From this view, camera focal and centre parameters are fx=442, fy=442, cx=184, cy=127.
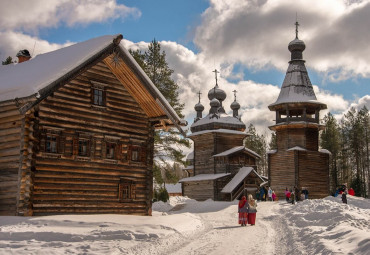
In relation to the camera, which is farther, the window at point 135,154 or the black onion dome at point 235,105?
the black onion dome at point 235,105

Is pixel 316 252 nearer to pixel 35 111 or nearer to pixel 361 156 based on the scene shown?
pixel 35 111

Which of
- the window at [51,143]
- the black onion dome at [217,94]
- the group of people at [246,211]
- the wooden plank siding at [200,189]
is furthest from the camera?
the black onion dome at [217,94]

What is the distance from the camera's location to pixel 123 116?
2214 cm

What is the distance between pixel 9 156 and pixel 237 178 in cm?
3193

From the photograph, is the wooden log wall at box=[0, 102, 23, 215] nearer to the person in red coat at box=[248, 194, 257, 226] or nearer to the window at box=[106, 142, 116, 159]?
the window at box=[106, 142, 116, 159]

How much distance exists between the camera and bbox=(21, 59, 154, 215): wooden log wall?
61.1ft

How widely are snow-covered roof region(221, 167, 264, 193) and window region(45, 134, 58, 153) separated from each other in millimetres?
28457

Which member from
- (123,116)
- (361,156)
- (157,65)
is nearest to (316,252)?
(123,116)

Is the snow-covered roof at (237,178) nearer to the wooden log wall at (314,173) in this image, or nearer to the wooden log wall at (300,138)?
the wooden log wall at (300,138)

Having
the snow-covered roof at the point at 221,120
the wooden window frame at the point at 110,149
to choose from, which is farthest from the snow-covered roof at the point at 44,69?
the snow-covered roof at the point at 221,120

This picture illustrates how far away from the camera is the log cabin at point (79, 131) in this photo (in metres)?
17.9

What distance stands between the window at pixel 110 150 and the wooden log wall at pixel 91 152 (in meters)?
0.18

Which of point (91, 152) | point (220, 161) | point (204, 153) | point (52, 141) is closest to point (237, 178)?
point (220, 161)

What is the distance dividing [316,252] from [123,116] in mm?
13296
